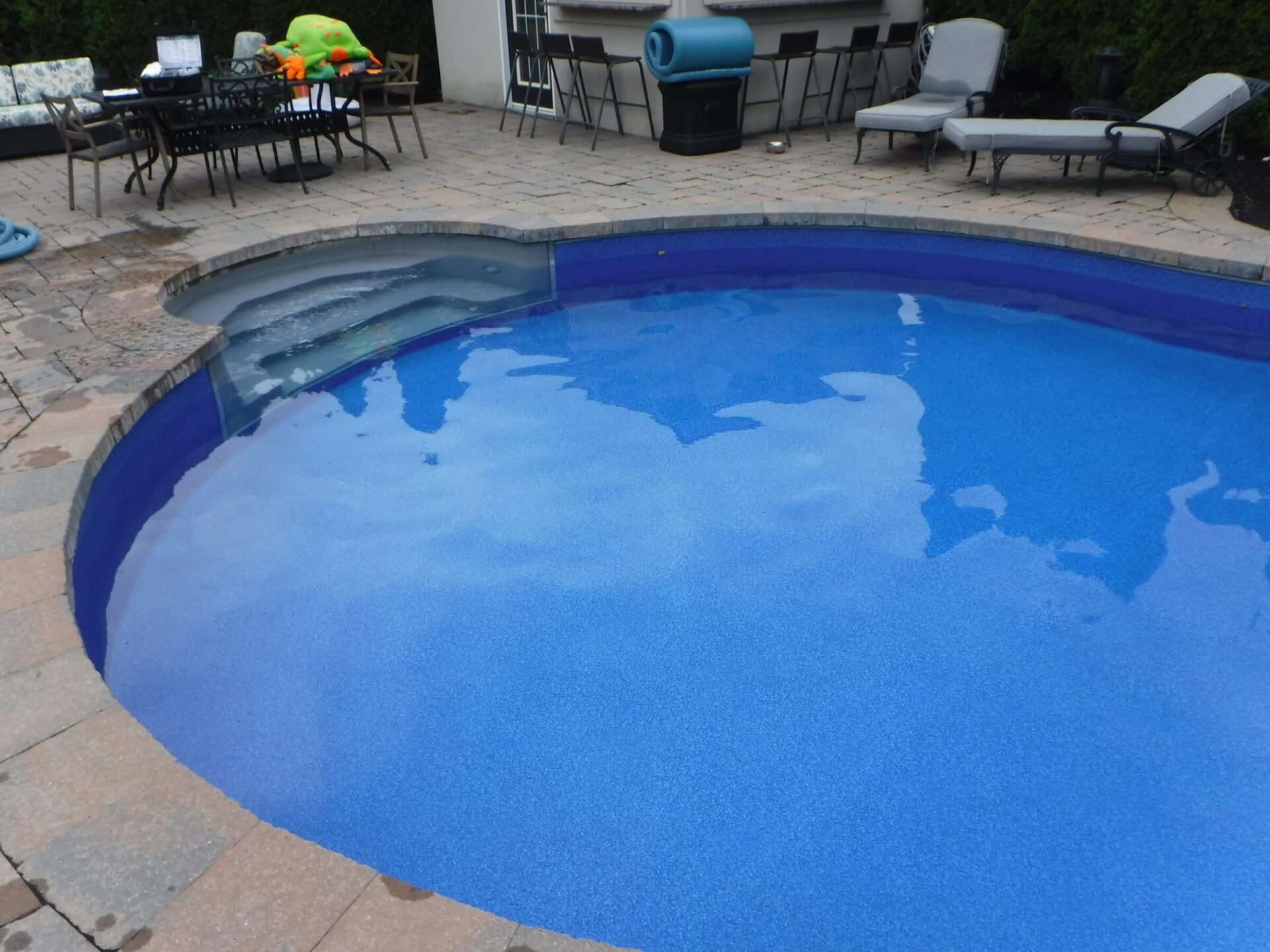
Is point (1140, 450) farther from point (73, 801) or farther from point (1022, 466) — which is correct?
point (73, 801)

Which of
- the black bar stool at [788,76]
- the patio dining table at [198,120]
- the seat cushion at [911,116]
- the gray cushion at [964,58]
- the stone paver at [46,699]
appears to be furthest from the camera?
the black bar stool at [788,76]

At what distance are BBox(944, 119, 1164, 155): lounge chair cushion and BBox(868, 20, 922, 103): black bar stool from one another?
2.71 m

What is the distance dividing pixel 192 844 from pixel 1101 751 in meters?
2.37

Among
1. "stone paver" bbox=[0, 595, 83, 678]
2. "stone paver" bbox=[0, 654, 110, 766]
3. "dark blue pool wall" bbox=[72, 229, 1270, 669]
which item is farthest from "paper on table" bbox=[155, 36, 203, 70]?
"stone paver" bbox=[0, 654, 110, 766]

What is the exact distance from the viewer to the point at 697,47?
788 cm

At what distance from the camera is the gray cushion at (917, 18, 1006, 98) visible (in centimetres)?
806

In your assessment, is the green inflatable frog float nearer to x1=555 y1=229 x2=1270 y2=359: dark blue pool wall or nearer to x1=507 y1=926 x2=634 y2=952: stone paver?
x1=555 y1=229 x2=1270 y2=359: dark blue pool wall

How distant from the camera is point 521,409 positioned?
195 inches

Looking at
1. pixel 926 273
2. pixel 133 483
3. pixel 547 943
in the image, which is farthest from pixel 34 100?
pixel 547 943

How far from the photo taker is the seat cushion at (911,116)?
7520mm

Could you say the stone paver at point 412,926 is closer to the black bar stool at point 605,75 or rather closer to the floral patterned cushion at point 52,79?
the black bar stool at point 605,75

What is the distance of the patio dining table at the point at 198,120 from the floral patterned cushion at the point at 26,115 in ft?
7.04

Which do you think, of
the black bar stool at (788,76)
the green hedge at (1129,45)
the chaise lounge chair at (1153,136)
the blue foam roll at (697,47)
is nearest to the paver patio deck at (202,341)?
the chaise lounge chair at (1153,136)

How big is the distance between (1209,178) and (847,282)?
8.72 ft
